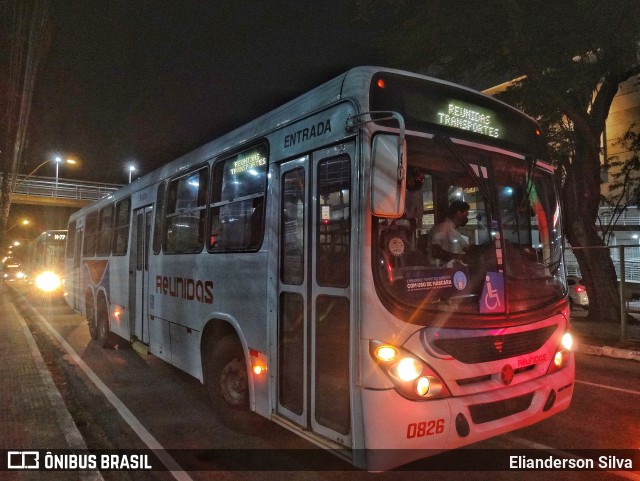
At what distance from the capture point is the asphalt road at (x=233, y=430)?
13.8 feet

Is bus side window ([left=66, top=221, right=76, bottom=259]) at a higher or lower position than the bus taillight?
higher

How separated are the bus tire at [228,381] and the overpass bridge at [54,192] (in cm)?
3658

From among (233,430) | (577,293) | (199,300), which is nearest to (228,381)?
(233,430)

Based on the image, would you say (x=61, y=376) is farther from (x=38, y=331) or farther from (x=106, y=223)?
(x=38, y=331)

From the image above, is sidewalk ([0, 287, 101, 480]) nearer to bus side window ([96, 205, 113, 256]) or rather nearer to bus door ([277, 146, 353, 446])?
bus door ([277, 146, 353, 446])

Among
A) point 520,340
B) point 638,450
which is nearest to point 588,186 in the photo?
point 638,450

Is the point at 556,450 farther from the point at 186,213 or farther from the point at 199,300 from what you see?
the point at 186,213

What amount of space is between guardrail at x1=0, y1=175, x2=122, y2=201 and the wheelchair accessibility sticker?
3906cm

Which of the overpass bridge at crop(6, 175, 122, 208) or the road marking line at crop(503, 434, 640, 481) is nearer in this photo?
the road marking line at crop(503, 434, 640, 481)

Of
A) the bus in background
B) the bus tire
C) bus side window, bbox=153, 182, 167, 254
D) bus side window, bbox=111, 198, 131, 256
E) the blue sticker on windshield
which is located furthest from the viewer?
the bus in background

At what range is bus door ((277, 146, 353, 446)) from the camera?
3619 mm

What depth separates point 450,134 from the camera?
391 cm

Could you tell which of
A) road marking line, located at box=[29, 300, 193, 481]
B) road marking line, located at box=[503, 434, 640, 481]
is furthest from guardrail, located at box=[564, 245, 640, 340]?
road marking line, located at box=[29, 300, 193, 481]

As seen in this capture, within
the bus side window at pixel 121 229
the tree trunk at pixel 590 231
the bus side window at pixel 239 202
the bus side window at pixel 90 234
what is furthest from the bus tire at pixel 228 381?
the tree trunk at pixel 590 231
